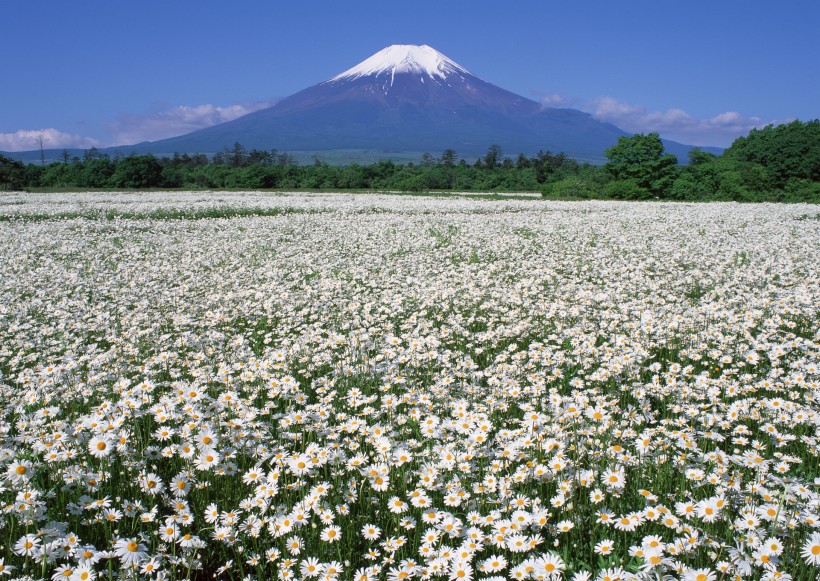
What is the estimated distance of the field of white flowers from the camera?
Result: 8.41ft

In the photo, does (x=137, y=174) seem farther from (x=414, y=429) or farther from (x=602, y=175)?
(x=414, y=429)

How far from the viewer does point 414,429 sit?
13.7ft

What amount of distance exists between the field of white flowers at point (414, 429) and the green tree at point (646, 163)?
183 feet

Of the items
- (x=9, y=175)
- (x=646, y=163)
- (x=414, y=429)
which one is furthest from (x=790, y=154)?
(x=9, y=175)

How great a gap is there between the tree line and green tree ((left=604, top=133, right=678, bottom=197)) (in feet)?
0.35

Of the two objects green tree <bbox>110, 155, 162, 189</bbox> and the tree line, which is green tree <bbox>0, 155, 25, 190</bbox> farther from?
green tree <bbox>110, 155, 162, 189</bbox>

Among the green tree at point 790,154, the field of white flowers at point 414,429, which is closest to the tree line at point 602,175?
the green tree at point 790,154

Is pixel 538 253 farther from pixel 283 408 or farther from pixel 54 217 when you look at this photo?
pixel 54 217

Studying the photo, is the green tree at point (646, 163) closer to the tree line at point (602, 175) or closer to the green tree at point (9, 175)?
the tree line at point (602, 175)

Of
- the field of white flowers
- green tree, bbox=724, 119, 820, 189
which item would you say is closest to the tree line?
green tree, bbox=724, 119, 820, 189

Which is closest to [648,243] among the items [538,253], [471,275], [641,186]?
[538,253]

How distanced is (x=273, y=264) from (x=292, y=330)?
5447 millimetres

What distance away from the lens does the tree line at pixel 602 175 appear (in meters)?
54.6

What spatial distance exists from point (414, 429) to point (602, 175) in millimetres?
74265
